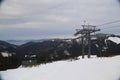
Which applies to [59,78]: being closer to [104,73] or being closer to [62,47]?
[104,73]

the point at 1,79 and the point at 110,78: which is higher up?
the point at 1,79

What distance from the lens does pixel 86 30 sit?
37531mm

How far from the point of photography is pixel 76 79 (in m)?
7.92

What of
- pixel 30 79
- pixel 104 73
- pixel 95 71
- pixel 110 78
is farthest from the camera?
pixel 30 79

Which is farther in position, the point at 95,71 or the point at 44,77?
the point at 44,77

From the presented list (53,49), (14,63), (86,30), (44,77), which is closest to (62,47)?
(53,49)

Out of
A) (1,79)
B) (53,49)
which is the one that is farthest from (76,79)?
(53,49)

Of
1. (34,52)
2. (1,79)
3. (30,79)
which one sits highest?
(1,79)

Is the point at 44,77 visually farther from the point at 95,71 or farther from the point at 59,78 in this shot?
the point at 95,71

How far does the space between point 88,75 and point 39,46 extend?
87.4 metres

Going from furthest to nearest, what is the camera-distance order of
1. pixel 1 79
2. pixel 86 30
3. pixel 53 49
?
pixel 53 49 < pixel 86 30 < pixel 1 79

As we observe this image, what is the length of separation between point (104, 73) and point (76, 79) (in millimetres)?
1021

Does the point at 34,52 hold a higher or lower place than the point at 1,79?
lower

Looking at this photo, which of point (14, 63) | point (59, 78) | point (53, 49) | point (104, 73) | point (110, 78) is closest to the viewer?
point (110, 78)
